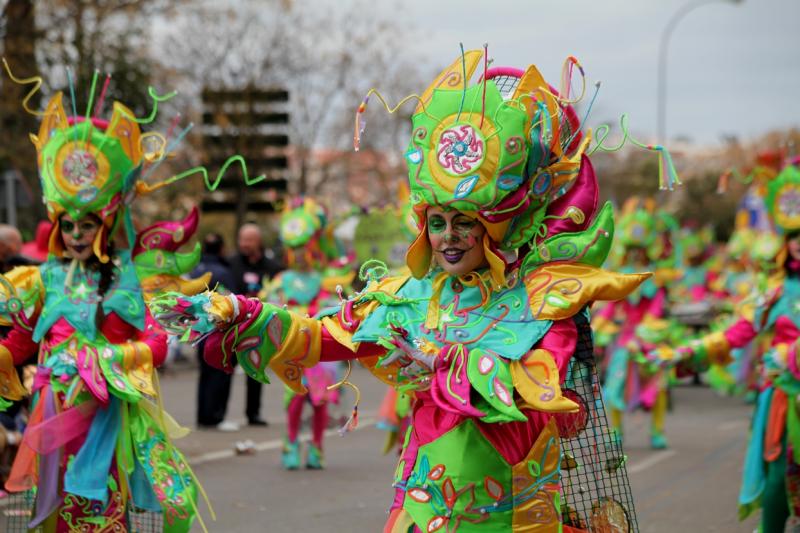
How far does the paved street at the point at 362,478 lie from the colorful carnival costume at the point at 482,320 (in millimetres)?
3696

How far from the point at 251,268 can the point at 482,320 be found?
9119 mm

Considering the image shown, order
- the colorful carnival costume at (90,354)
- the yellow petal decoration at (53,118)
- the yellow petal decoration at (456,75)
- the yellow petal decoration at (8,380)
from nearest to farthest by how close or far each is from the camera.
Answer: the yellow petal decoration at (456,75) < the yellow petal decoration at (8,380) < the colorful carnival costume at (90,354) < the yellow petal decoration at (53,118)

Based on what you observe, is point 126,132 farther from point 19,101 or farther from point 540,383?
point 19,101

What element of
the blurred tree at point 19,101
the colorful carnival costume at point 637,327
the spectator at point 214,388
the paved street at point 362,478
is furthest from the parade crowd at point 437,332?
the blurred tree at point 19,101

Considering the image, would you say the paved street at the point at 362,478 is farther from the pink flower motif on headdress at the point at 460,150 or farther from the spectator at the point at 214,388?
the pink flower motif on headdress at the point at 460,150

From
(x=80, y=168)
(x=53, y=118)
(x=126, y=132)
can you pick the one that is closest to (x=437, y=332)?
(x=80, y=168)

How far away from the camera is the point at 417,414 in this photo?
459 cm

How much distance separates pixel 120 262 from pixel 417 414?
2418mm

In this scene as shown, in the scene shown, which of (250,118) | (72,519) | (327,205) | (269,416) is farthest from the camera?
(250,118)

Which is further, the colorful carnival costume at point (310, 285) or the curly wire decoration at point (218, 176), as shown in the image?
the colorful carnival costume at point (310, 285)

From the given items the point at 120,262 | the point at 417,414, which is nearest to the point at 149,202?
the point at 120,262

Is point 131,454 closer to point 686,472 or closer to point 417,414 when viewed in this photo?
point 417,414

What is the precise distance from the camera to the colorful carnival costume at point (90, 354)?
6000 millimetres

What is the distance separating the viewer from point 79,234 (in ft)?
20.3
